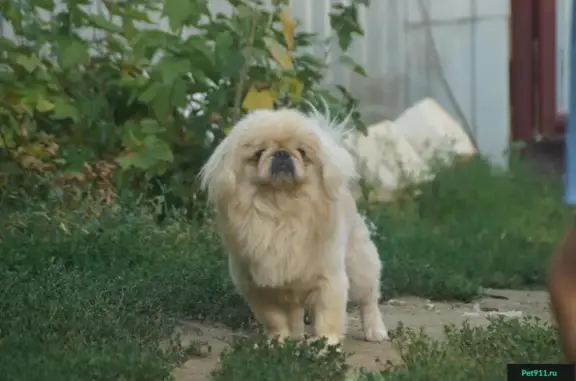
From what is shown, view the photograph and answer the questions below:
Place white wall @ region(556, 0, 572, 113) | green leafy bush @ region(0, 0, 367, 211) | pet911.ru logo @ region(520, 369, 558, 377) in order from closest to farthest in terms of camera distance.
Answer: pet911.ru logo @ region(520, 369, 558, 377) → green leafy bush @ region(0, 0, 367, 211) → white wall @ region(556, 0, 572, 113)

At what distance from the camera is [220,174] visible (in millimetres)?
3521

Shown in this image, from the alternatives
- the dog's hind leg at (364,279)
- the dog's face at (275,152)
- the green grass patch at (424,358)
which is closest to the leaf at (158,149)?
the dog's hind leg at (364,279)

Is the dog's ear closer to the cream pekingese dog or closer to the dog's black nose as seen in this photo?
the cream pekingese dog

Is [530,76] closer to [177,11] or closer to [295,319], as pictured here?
[177,11]

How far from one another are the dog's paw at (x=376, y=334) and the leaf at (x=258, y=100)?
1742 mm

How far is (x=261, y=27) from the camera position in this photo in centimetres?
527

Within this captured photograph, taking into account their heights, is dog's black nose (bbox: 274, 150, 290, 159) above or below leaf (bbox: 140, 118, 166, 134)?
above

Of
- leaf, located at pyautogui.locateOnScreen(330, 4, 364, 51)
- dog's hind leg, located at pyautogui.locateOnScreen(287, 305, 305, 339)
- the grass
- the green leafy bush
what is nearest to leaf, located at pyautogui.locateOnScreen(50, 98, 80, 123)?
the green leafy bush

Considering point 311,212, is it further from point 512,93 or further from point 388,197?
point 512,93

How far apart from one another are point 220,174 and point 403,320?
1.09 meters

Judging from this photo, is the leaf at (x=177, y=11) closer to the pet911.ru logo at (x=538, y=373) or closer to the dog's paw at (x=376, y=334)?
the dog's paw at (x=376, y=334)

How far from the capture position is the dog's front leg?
3496 millimetres

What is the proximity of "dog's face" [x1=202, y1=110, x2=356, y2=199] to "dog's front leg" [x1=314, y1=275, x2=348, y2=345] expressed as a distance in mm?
319

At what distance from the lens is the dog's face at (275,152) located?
11.3ft
